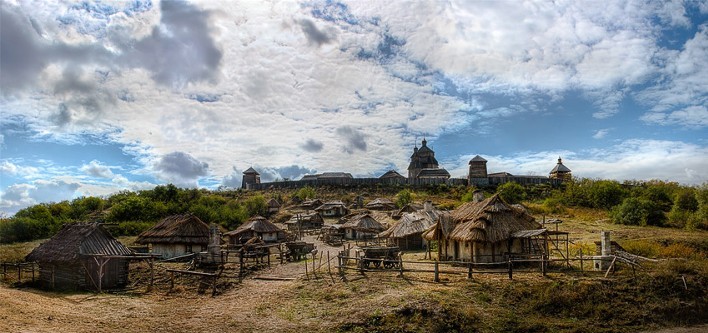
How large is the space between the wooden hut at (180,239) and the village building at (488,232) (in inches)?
741

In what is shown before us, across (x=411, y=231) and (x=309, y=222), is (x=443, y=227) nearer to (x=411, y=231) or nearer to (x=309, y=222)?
(x=411, y=231)

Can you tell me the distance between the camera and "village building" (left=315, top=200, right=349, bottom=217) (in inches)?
2692

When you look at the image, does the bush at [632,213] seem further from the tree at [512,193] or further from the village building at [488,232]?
the village building at [488,232]

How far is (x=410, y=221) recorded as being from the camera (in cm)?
3956

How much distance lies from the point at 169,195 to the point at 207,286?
147 ft

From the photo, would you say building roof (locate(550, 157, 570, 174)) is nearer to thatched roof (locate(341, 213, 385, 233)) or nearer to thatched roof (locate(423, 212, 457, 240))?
thatched roof (locate(341, 213, 385, 233))

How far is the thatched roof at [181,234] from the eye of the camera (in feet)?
118

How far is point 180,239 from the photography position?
36.0m

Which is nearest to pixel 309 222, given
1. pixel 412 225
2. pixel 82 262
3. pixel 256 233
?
pixel 256 233

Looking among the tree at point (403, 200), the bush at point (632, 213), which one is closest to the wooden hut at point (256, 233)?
the tree at point (403, 200)

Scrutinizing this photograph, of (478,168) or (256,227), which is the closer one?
(256,227)

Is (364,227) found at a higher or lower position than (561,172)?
lower

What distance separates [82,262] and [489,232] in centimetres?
2189

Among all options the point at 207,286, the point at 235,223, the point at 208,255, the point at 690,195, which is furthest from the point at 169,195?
the point at 690,195
